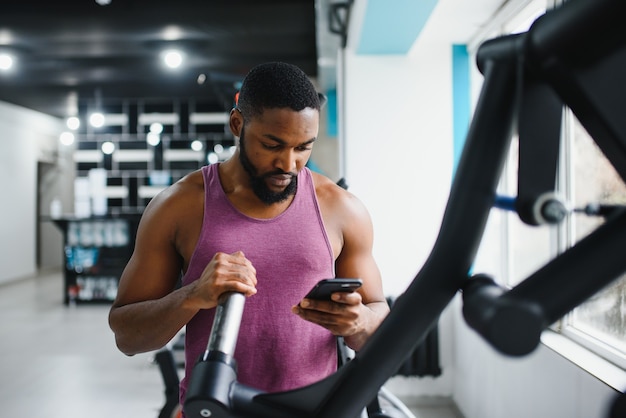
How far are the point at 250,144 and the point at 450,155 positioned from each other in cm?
281

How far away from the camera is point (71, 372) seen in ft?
14.2

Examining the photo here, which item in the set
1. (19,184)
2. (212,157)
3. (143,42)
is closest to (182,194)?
(143,42)

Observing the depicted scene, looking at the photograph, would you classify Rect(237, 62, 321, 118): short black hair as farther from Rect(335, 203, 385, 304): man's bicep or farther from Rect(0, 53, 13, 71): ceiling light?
Rect(0, 53, 13, 71): ceiling light

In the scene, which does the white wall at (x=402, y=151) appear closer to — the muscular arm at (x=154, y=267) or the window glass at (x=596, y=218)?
the window glass at (x=596, y=218)

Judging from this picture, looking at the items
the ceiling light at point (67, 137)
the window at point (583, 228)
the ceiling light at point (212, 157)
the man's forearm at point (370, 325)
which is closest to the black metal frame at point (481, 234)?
the man's forearm at point (370, 325)

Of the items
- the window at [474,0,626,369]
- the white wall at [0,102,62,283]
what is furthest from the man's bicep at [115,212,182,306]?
the white wall at [0,102,62,283]

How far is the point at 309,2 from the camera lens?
4.60 m

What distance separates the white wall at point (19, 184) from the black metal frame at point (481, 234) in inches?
365

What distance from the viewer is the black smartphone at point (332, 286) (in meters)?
0.81

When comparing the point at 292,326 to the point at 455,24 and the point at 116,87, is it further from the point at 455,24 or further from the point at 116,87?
the point at 116,87

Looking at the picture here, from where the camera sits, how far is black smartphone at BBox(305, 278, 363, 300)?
0.81 metres

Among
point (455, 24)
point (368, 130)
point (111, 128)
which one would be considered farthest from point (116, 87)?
point (455, 24)

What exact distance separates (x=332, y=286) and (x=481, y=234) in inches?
13.5

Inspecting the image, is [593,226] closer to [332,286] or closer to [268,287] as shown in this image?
[268,287]
